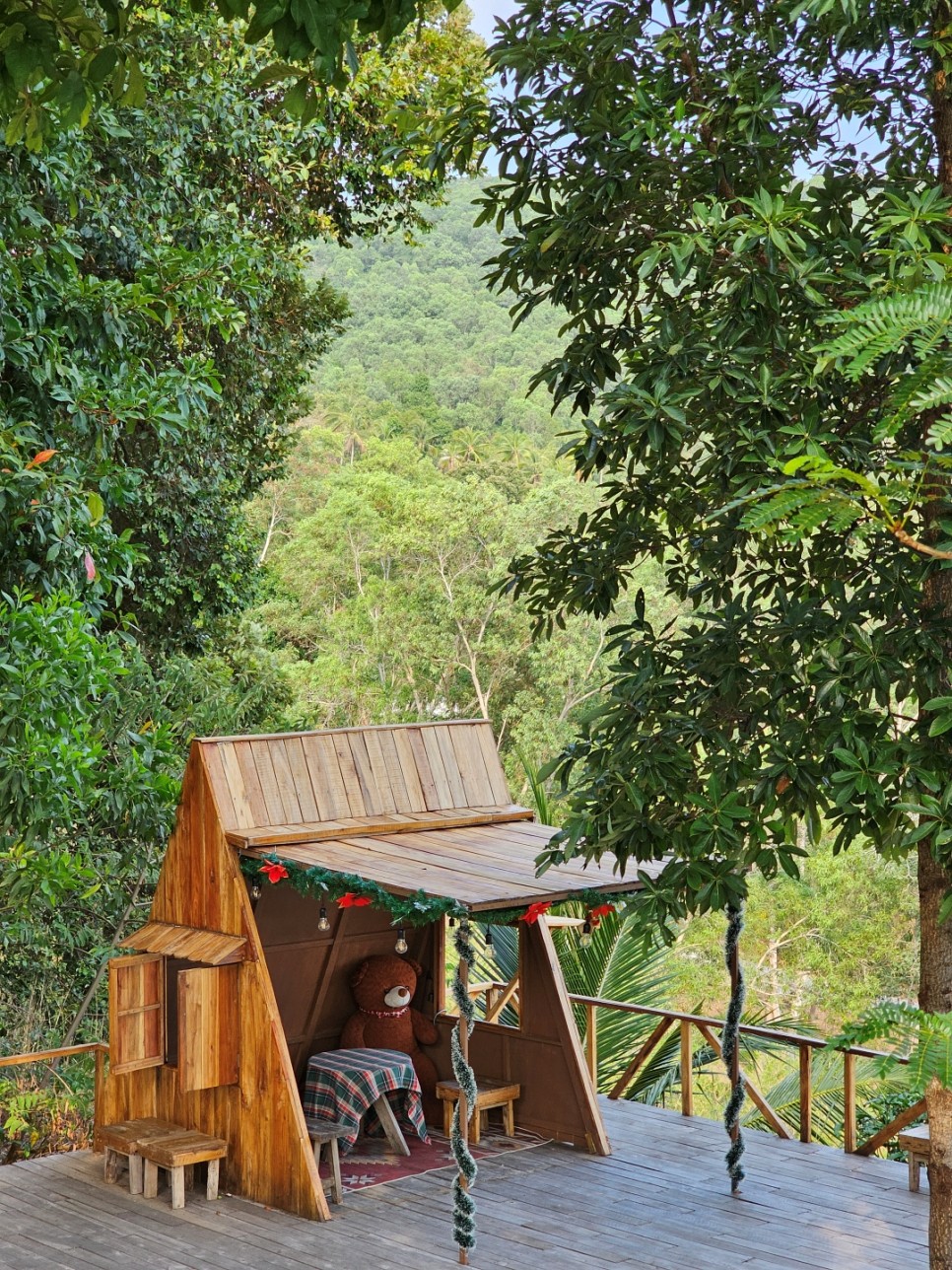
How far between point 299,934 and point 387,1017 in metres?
0.76

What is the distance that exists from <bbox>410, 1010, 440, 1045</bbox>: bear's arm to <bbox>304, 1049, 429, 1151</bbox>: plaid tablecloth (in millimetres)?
370

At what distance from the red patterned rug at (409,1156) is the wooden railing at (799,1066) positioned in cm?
72

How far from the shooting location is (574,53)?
4875 millimetres

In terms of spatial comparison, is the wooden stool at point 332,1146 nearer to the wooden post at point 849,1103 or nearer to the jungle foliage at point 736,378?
the wooden post at point 849,1103

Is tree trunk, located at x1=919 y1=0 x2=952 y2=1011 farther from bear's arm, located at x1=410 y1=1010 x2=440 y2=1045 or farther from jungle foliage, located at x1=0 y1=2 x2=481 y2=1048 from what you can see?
bear's arm, located at x1=410 y1=1010 x2=440 y2=1045

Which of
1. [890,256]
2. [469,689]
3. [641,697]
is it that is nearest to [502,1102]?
[641,697]

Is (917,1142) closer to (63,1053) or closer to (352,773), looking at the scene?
(352,773)

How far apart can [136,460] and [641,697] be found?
551cm

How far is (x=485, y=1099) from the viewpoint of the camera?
7.85 meters

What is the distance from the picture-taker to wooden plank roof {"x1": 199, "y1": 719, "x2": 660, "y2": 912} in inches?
256

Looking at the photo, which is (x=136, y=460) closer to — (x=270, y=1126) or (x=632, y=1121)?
(x=270, y=1126)

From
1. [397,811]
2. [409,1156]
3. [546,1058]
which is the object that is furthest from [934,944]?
[409,1156]

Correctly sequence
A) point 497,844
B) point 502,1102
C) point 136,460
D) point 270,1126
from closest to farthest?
1. point 270,1126
2. point 497,844
3. point 502,1102
4. point 136,460

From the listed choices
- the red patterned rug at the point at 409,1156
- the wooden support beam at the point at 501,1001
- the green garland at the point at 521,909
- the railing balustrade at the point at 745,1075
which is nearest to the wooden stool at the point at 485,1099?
the red patterned rug at the point at 409,1156
